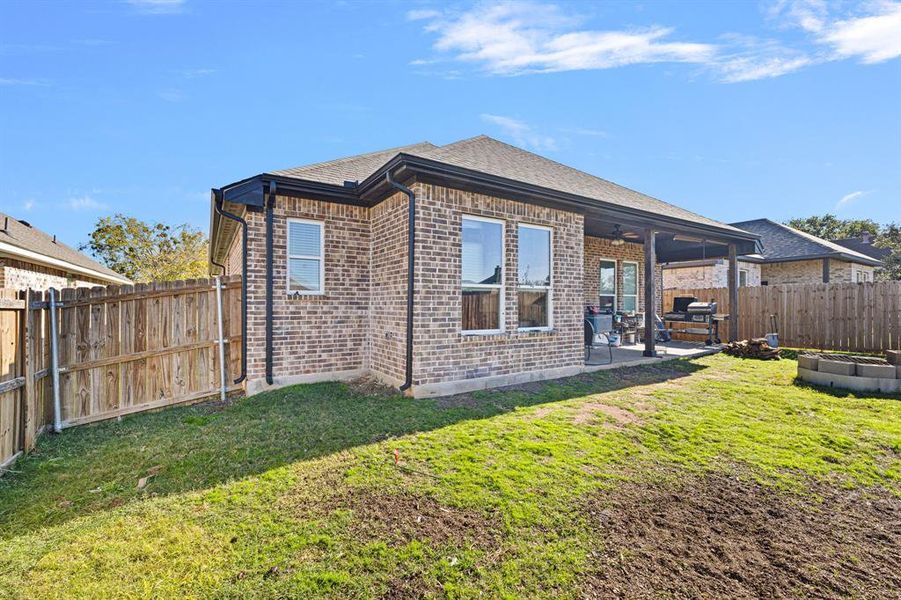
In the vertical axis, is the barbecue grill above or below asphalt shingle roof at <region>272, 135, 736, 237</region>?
below

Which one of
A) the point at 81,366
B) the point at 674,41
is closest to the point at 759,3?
the point at 674,41

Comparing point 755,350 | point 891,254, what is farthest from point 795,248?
point 891,254

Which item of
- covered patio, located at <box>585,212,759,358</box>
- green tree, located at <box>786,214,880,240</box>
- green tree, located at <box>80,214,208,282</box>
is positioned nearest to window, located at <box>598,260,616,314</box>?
covered patio, located at <box>585,212,759,358</box>

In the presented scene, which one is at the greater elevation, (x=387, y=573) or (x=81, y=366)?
(x=81, y=366)

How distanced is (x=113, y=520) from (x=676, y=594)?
12.7 ft

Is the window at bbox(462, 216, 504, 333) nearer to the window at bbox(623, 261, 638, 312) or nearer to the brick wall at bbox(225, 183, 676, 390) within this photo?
the brick wall at bbox(225, 183, 676, 390)

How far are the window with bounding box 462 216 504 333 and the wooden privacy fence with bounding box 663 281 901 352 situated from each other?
9051mm

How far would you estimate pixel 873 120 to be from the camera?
13680 millimetres

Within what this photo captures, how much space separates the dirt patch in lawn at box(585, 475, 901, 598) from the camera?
91.4 inches

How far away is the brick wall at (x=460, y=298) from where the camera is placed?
6109 mm

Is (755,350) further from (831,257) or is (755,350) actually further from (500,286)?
(831,257)

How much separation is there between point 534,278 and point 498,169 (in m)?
2.09

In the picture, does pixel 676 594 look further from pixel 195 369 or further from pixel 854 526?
pixel 195 369

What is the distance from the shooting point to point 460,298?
6469mm
